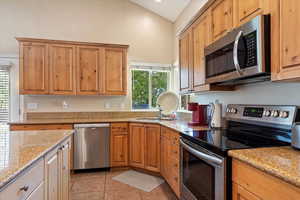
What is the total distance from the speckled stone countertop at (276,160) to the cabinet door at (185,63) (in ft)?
5.19

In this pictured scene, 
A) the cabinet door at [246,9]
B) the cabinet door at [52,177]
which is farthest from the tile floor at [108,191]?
the cabinet door at [246,9]

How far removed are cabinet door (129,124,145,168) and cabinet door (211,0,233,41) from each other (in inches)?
76.1

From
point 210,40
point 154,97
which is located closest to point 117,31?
point 154,97

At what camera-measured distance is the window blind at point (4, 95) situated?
3615 mm

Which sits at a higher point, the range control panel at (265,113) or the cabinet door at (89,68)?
the cabinet door at (89,68)

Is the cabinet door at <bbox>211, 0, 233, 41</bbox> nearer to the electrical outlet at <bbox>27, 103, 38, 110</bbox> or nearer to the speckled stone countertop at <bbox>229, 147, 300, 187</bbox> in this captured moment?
the speckled stone countertop at <bbox>229, 147, 300, 187</bbox>

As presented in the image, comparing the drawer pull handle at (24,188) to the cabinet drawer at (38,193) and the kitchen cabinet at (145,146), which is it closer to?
the cabinet drawer at (38,193)

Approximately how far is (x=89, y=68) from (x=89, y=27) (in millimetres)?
998

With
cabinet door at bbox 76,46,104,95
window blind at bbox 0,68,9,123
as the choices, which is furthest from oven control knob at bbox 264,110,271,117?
window blind at bbox 0,68,9,123

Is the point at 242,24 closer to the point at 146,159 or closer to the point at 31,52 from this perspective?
the point at 146,159

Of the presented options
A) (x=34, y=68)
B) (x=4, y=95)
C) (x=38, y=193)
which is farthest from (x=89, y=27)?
(x=38, y=193)

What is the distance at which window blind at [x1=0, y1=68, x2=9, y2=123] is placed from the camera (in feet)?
11.9

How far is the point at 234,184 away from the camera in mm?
1188

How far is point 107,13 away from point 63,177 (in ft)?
11.1
